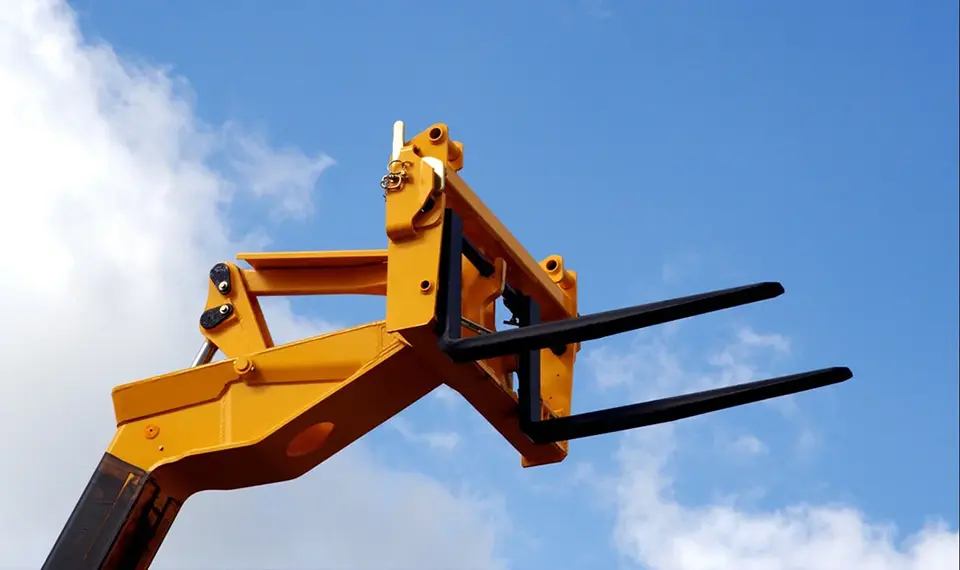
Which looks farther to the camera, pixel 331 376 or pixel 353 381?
pixel 331 376

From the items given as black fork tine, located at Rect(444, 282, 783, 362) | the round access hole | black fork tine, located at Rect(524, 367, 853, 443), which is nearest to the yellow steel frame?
the round access hole

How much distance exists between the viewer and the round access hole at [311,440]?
→ 5.39m

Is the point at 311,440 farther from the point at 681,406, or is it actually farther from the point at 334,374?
the point at 681,406

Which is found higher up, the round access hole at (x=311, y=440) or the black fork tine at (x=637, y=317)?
the black fork tine at (x=637, y=317)

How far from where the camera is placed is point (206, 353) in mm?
5770

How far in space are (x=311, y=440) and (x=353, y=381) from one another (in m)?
0.54

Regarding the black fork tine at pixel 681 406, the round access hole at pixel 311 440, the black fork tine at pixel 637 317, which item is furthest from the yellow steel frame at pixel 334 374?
the black fork tine at pixel 637 317

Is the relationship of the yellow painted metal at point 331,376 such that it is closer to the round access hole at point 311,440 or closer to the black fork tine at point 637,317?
the round access hole at point 311,440

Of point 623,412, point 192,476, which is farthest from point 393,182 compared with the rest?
point 192,476

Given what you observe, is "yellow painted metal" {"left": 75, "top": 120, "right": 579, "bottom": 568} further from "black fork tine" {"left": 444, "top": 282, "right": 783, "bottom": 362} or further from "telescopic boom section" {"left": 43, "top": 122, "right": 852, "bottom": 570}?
"black fork tine" {"left": 444, "top": 282, "right": 783, "bottom": 362}

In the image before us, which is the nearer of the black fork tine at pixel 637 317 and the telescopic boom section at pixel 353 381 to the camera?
the black fork tine at pixel 637 317

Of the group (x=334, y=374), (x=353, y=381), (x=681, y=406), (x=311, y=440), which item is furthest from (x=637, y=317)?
(x=311, y=440)

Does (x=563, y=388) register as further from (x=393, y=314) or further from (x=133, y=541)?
(x=133, y=541)

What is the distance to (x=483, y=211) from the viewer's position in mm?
5180
